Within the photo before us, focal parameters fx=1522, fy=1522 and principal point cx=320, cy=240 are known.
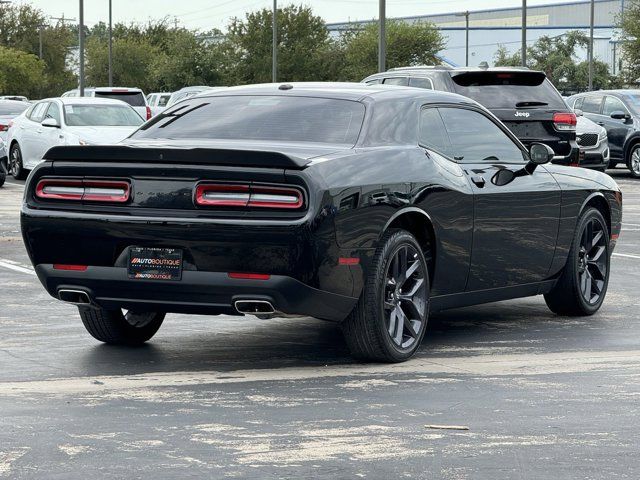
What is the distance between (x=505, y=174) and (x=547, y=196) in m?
0.53

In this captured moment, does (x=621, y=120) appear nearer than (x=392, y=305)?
No

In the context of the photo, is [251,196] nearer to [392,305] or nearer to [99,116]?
[392,305]

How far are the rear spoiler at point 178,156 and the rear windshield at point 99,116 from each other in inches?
707

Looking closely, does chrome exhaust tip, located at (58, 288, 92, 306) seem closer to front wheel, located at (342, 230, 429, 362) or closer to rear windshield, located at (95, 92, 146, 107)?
front wheel, located at (342, 230, 429, 362)

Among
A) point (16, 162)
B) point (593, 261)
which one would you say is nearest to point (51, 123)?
point (16, 162)

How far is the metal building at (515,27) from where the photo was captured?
13369 centimetres

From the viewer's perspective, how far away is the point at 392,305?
27.0 ft

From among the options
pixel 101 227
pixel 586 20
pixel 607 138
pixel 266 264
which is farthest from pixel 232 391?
pixel 586 20

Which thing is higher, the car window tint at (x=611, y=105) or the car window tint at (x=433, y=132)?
the car window tint at (x=611, y=105)

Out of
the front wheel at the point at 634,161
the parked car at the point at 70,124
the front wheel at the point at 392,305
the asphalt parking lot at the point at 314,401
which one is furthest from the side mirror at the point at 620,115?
the front wheel at the point at 392,305

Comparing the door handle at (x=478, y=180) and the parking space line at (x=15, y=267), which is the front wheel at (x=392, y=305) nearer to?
the door handle at (x=478, y=180)

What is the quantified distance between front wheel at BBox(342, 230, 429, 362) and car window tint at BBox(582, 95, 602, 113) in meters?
23.0

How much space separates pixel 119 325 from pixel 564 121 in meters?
11.5

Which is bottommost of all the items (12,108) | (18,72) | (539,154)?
(539,154)
